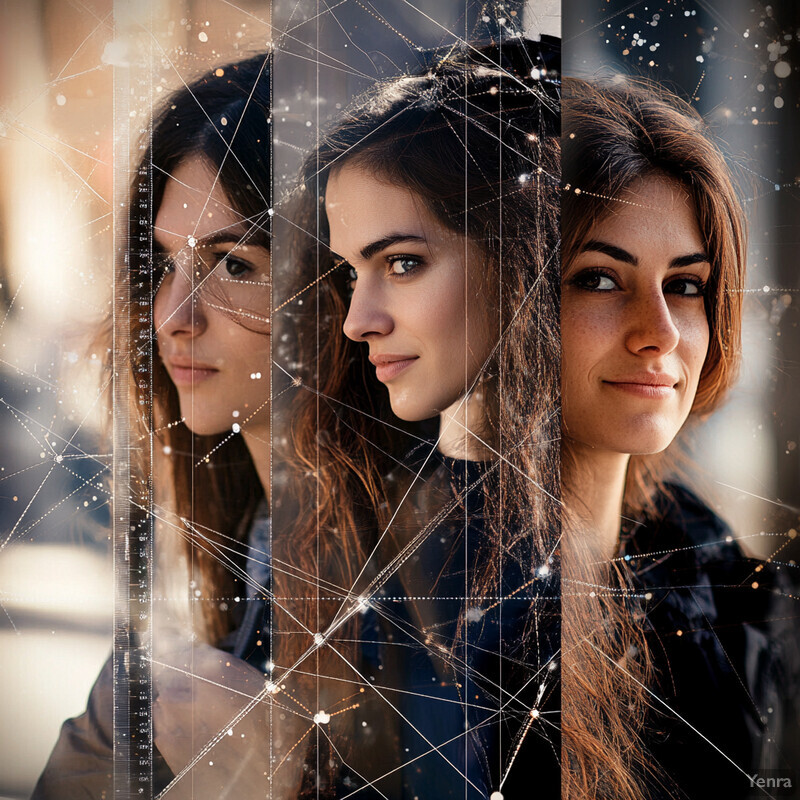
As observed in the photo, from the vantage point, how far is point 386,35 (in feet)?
3.48

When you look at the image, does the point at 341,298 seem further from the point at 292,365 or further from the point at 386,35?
the point at 386,35

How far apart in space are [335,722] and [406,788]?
168mm

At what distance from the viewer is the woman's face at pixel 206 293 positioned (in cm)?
106

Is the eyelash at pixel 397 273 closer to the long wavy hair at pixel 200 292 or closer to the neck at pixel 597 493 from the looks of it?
the long wavy hair at pixel 200 292

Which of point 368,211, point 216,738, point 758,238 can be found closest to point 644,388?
point 758,238

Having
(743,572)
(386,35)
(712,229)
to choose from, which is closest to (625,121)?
(712,229)

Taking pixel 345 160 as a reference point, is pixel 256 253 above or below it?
below

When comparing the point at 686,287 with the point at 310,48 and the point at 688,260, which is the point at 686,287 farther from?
the point at 310,48

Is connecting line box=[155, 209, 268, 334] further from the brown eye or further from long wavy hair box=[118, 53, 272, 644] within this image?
the brown eye

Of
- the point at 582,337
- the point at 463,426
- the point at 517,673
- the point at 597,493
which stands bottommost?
the point at 517,673

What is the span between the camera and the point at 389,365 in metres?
1.06

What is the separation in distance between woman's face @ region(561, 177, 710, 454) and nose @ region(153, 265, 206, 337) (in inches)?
24.8

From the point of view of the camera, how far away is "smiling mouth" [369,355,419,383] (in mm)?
1062

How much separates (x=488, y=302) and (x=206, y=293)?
0.48m
